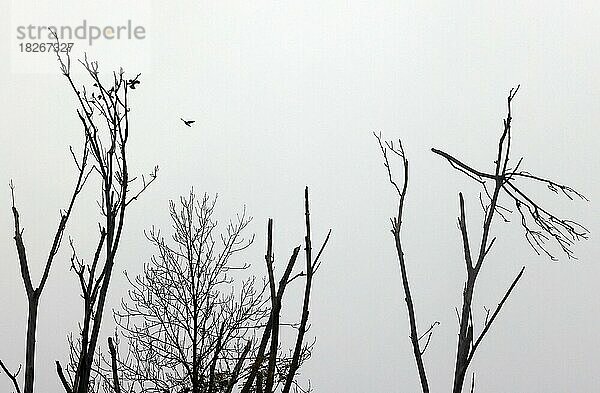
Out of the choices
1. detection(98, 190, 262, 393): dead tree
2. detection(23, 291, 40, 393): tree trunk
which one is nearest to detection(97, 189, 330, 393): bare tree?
detection(98, 190, 262, 393): dead tree

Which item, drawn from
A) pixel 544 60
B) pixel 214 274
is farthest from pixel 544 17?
pixel 214 274

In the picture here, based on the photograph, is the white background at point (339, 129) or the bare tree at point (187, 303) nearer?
the bare tree at point (187, 303)

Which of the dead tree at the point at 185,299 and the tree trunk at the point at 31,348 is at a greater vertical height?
the dead tree at the point at 185,299

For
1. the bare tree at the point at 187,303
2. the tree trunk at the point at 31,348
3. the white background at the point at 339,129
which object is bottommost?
the tree trunk at the point at 31,348

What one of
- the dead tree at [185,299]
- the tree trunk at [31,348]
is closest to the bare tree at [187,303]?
the dead tree at [185,299]

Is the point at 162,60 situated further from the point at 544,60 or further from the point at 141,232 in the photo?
the point at 544,60

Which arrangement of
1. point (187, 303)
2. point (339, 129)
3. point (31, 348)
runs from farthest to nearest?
point (339, 129) < point (187, 303) < point (31, 348)

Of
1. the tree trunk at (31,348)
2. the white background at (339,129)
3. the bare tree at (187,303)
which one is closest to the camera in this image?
the tree trunk at (31,348)

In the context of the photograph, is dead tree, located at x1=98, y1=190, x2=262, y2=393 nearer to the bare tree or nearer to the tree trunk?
the bare tree

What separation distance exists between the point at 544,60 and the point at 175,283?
5.06 meters

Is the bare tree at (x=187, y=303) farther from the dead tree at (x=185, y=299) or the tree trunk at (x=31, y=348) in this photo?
the tree trunk at (x=31, y=348)

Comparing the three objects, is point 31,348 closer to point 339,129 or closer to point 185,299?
point 185,299

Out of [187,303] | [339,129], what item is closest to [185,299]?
[187,303]

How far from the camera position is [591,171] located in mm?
10227
